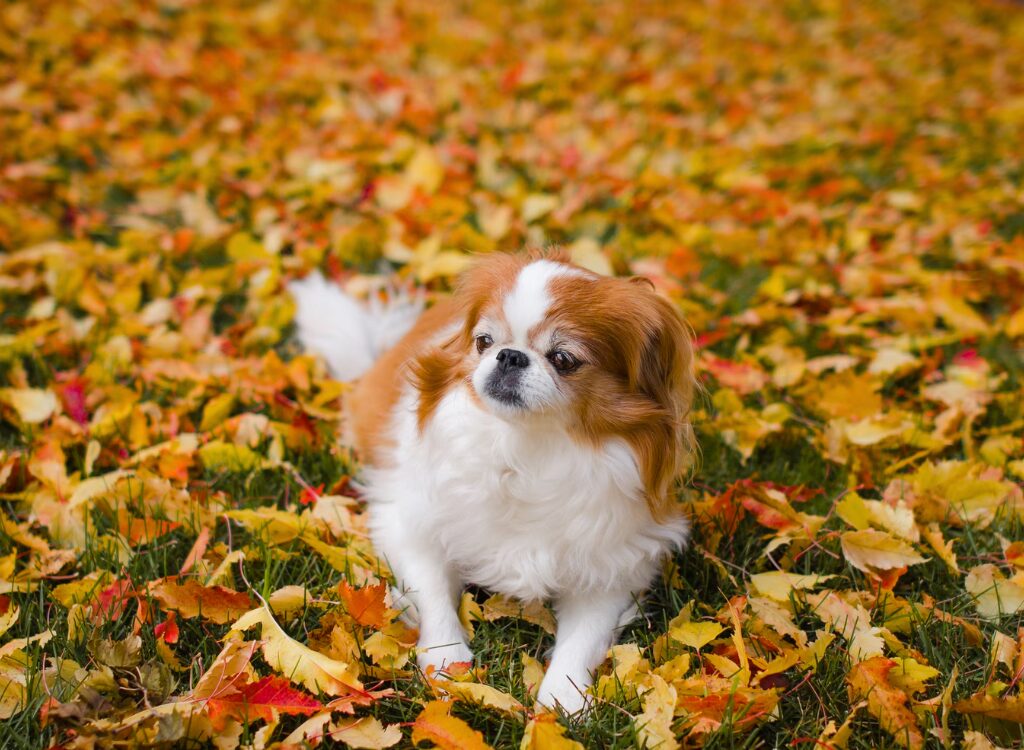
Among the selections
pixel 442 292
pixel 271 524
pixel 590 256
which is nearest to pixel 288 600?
pixel 271 524

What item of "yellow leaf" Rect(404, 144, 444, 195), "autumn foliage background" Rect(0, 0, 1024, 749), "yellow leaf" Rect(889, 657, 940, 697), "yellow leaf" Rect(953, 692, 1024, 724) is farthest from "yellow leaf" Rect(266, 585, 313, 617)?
"yellow leaf" Rect(404, 144, 444, 195)

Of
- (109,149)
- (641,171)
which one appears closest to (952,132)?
(641,171)

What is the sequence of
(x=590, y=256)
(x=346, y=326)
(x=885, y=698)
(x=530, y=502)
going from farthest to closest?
(x=590, y=256) < (x=346, y=326) < (x=530, y=502) < (x=885, y=698)

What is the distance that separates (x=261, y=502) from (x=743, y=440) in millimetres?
1687

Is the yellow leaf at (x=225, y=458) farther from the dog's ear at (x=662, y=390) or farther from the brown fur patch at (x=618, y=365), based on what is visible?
the dog's ear at (x=662, y=390)

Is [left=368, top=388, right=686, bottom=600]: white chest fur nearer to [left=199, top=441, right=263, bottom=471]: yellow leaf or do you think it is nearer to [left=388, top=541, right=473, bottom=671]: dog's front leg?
[left=388, top=541, right=473, bottom=671]: dog's front leg

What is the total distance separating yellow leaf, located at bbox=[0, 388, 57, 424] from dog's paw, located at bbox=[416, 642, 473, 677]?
1674 millimetres

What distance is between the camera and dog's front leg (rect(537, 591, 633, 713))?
2.11 m

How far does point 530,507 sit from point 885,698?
981 mm

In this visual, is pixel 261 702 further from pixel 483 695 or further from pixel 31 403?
pixel 31 403

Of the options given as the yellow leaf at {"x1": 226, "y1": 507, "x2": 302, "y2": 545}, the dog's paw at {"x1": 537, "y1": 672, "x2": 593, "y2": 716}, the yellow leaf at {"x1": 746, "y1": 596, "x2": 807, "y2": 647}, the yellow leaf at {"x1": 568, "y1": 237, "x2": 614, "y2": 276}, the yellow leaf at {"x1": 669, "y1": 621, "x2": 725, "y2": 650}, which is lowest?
the dog's paw at {"x1": 537, "y1": 672, "x2": 593, "y2": 716}

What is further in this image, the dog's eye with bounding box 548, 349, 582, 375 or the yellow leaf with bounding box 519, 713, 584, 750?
the dog's eye with bounding box 548, 349, 582, 375

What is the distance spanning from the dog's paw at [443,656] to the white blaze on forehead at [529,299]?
32.8 inches

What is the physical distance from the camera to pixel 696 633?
7.16 feet
